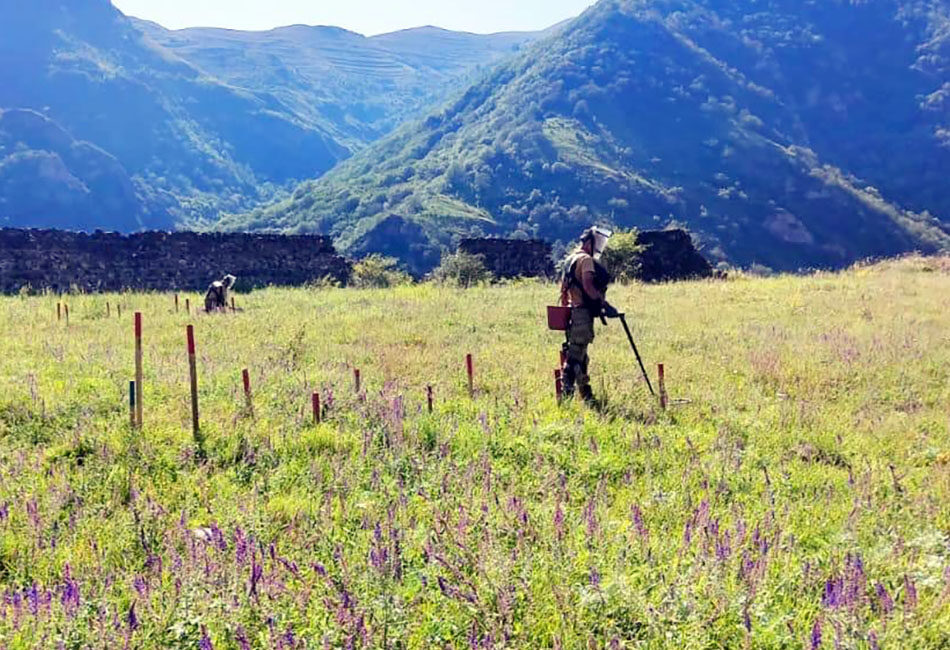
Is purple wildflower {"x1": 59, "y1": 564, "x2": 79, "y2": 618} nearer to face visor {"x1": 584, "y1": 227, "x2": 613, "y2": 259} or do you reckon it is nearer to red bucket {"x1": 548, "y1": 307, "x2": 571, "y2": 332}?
red bucket {"x1": 548, "y1": 307, "x2": 571, "y2": 332}

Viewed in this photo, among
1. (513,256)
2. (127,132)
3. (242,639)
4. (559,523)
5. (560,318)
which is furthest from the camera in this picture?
(127,132)

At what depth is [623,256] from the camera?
882 inches

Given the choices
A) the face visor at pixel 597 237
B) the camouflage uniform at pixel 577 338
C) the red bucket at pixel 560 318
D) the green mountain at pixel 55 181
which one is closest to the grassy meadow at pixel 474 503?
the camouflage uniform at pixel 577 338

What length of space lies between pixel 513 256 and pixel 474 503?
2121cm

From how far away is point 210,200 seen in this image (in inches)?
4557

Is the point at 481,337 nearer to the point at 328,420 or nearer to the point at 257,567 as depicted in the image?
the point at 328,420

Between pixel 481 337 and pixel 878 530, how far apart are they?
261 inches

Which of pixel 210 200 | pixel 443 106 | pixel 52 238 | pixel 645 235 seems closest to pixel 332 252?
pixel 52 238

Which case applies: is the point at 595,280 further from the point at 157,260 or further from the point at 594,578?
the point at 157,260

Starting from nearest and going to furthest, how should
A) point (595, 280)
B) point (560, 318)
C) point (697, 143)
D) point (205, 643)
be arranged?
point (205, 643) < point (595, 280) < point (560, 318) < point (697, 143)

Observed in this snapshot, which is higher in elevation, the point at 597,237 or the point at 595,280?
the point at 597,237

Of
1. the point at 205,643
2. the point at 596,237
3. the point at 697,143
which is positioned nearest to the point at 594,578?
the point at 205,643

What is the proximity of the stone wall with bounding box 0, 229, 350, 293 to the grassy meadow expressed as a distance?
40.3 feet

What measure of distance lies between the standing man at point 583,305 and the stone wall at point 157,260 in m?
15.0
